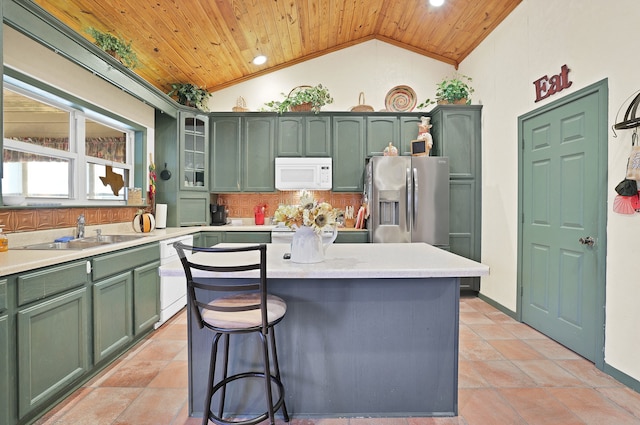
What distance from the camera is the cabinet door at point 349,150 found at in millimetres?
4465

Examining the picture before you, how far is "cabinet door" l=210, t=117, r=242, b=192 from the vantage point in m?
4.52

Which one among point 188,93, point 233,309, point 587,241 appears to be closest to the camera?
point 233,309

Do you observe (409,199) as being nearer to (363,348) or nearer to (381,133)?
(381,133)

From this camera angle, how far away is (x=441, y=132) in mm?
4188

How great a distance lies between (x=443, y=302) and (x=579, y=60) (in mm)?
2332

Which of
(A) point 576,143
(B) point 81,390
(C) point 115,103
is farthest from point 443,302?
(C) point 115,103

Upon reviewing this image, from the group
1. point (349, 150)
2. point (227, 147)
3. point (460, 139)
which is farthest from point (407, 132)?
point (227, 147)

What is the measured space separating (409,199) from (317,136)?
4.90 ft

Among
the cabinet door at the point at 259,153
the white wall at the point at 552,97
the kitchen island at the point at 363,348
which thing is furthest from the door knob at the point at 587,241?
the cabinet door at the point at 259,153

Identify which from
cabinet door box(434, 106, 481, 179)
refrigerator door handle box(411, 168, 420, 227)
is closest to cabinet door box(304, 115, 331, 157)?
refrigerator door handle box(411, 168, 420, 227)

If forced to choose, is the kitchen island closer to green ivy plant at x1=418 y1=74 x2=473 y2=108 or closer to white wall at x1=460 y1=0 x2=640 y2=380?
white wall at x1=460 y1=0 x2=640 y2=380

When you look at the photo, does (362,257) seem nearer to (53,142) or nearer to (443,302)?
(443,302)

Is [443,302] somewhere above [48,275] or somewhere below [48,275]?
below

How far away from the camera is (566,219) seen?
9.12 feet
